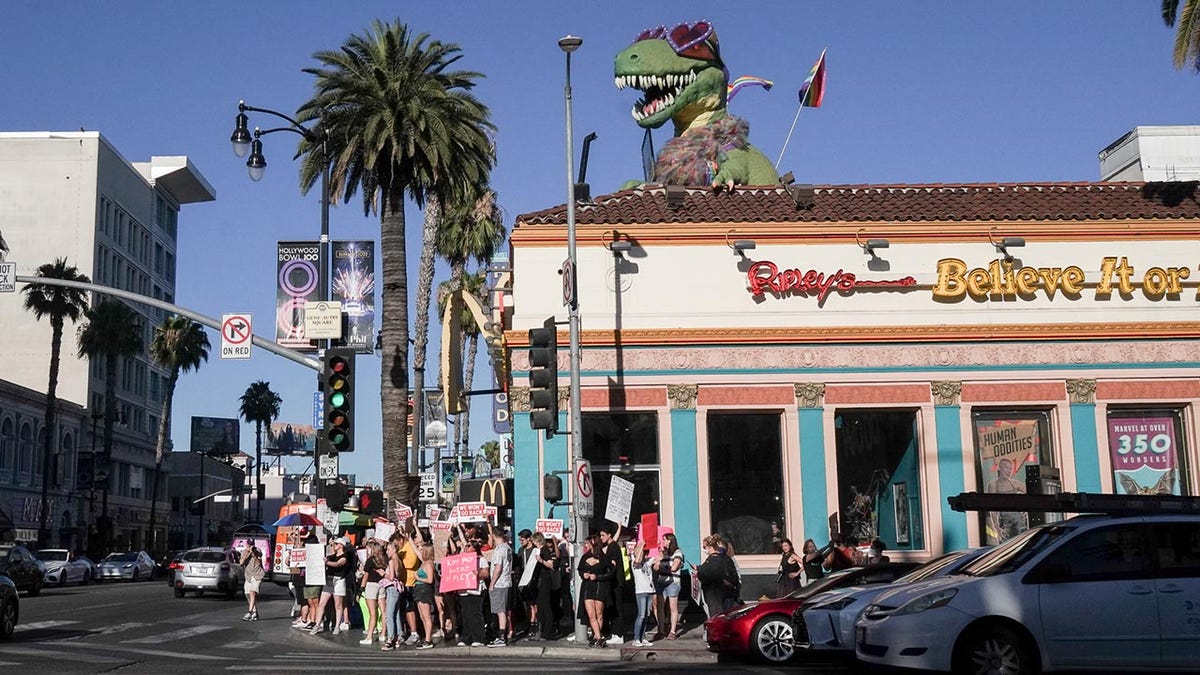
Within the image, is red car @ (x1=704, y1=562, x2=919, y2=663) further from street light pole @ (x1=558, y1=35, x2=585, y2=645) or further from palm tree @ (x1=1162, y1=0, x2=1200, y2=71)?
palm tree @ (x1=1162, y1=0, x2=1200, y2=71)

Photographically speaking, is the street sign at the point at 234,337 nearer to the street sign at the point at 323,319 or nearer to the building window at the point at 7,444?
the street sign at the point at 323,319

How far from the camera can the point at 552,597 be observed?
21.0 m

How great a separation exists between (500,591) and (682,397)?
742 centimetres

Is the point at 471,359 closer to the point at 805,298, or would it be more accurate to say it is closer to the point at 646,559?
the point at 805,298

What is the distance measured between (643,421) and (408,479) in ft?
20.6

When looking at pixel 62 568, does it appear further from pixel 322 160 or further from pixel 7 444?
pixel 322 160

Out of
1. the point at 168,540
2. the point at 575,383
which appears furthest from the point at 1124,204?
the point at 168,540

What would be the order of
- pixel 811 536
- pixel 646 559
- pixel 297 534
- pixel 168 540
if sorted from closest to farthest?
pixel 646 559 → pixel 811 536 → pixel 297 534 → pixel 168 540

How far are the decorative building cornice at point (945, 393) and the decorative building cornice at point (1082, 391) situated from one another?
237 cm

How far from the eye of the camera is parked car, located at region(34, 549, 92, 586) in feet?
154

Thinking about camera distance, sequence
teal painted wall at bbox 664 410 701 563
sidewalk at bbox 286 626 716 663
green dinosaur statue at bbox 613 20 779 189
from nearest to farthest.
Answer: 1. sidewalk at bbox 286 626 716 663
2. teal painted wall at bbox 664 410 701 563
3. green dinosaur statue at bbox 613 20 779 189

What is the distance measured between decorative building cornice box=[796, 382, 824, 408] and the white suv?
44.8ft

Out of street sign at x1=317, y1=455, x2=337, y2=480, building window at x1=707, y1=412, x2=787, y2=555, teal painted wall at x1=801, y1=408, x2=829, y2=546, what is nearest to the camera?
street sign at x1=317, y1=455, x2=337, y2=480

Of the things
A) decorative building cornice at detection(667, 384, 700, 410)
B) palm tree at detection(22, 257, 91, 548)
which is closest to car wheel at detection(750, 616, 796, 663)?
decorative building cornice at detection(667, 384, 700, 410)
